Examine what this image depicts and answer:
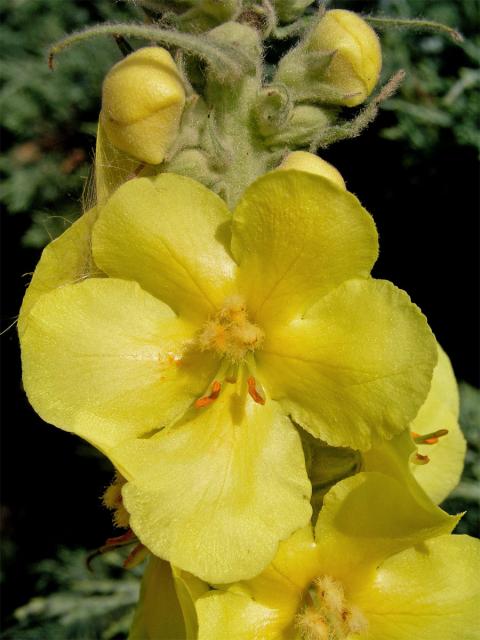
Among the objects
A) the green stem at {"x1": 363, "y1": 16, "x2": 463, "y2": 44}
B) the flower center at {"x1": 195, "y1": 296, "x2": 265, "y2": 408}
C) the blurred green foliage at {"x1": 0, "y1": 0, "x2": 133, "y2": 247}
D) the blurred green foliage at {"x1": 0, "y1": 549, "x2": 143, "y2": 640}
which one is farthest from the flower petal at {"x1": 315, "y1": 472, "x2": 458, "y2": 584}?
the blurred green foliage at {"x1": 0, "y1": 0, "x2": 133, "y2": 247}

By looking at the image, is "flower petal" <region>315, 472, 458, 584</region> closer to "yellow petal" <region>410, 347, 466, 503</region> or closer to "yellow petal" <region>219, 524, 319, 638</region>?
"yellow petal" <region>219, 524, 319, 638</region>

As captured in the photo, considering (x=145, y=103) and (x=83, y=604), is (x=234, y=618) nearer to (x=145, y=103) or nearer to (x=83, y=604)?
(x=145, y=103)

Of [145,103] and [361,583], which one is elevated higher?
[145,103]

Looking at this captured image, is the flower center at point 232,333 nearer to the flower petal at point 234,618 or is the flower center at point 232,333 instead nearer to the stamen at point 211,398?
the stamen at point 211,398

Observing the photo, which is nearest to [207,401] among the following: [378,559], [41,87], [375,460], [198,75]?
[375,460]

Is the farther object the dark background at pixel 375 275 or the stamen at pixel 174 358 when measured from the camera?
the dark background at pixel 375 275

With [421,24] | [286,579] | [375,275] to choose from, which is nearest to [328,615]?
[286,579]

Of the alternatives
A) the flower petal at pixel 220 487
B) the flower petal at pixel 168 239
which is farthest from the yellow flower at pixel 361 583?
the flower petal at pixel 168 239
